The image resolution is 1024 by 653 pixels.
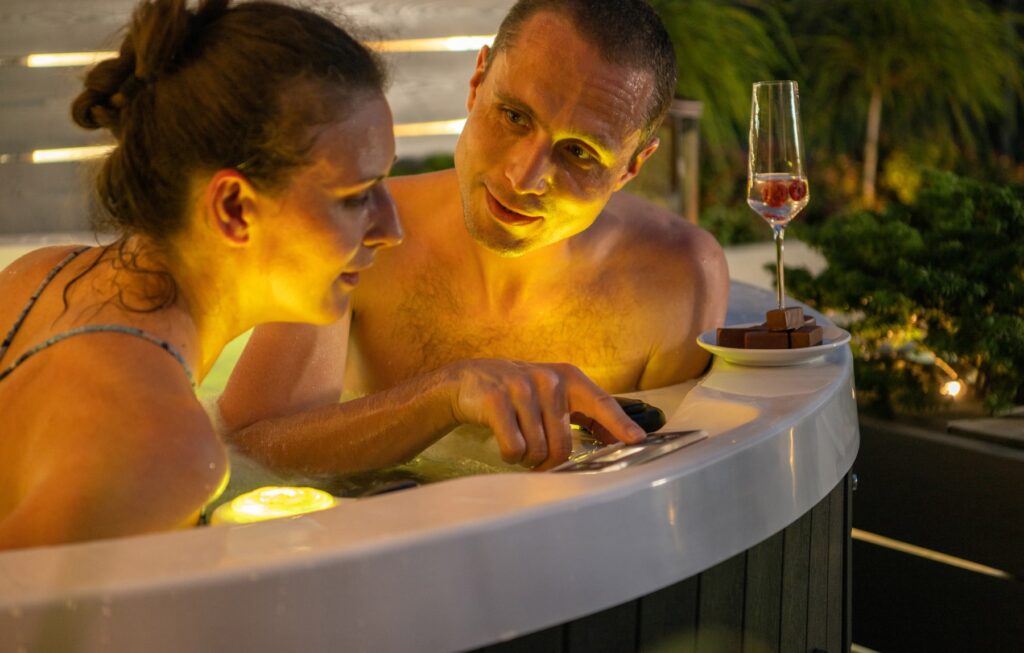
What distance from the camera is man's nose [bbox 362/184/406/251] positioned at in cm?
141

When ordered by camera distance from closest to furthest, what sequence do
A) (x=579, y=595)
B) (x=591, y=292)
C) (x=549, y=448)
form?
(x=579, y=595) → (x=549, y=448) → (x=591, y=292)

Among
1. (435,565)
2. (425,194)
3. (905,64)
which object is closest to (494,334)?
(425,194)

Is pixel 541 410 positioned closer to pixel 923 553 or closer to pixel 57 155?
pixel 923 553

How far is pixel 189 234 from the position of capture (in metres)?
1.34

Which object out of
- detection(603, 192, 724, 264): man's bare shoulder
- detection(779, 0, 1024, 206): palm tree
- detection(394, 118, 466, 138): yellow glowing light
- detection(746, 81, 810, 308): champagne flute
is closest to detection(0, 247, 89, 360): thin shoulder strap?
detection(746, 81, 810, 308): champagne flute

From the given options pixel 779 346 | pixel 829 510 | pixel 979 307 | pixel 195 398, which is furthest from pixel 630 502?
pixel 979 307

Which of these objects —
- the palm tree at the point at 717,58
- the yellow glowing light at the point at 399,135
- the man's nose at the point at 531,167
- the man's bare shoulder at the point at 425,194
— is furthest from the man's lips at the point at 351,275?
the palm tree at the point at 717,58

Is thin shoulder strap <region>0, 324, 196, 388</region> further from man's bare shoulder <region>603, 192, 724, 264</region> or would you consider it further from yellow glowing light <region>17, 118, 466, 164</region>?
yellow glowing light <region>17, 118, 466, 164</region>

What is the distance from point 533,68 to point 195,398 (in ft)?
3.37

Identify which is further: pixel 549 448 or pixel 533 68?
pixel 533 68

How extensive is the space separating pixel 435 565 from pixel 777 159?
3.97ft

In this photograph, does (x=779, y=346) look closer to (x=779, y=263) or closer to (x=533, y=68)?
(x=779, y=263)

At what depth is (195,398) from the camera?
1.26 metres

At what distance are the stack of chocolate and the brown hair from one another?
879mm
